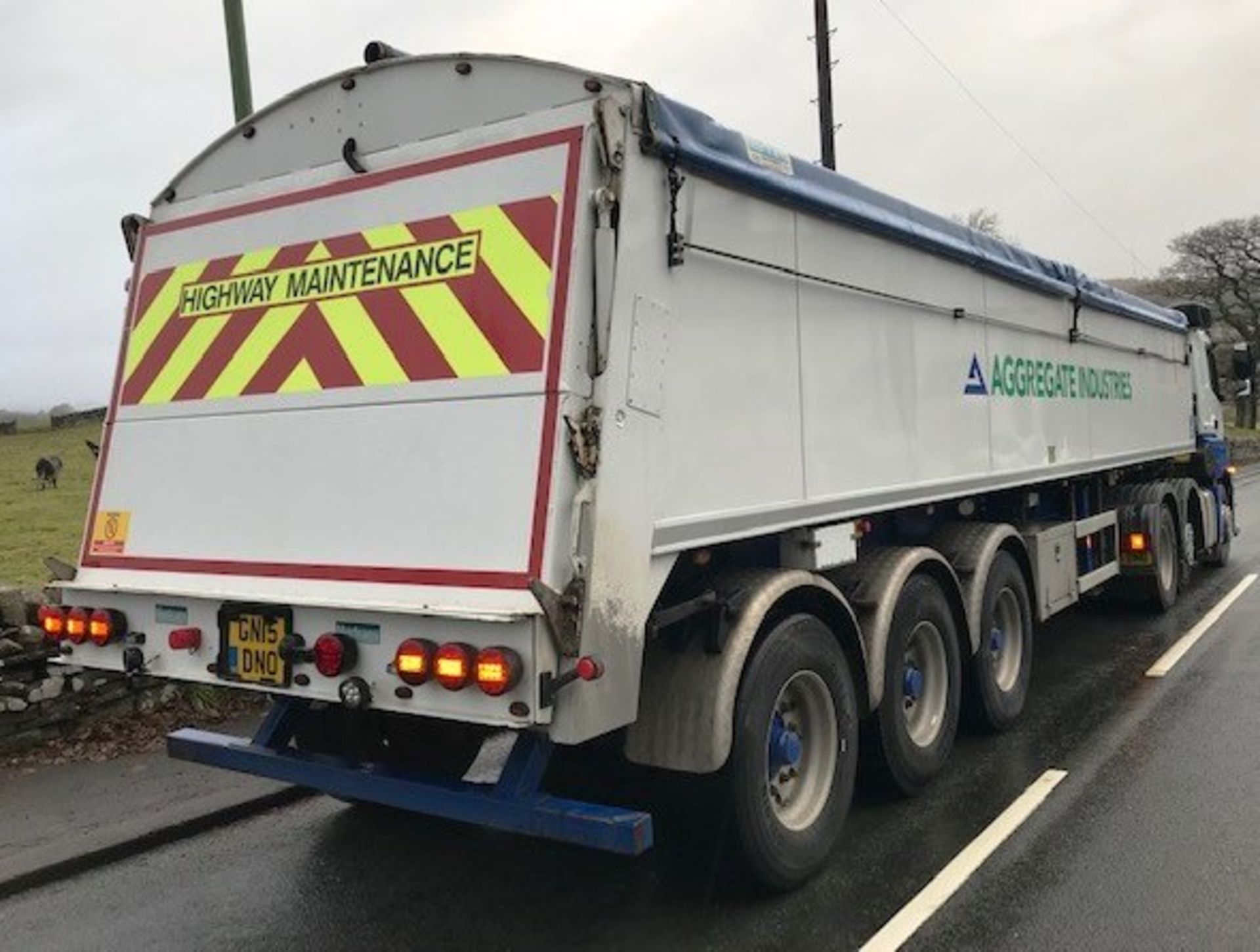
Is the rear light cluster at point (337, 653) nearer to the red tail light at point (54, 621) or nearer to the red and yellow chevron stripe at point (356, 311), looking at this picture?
the red and yellow chevron stripe at point (356, 311)

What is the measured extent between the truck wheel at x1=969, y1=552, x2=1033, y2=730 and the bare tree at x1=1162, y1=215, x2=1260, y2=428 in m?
55.6

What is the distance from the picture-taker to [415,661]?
126 inches

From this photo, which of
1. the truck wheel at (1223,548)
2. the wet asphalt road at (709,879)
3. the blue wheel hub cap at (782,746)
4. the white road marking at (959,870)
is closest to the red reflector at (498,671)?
the wet asphalt road at (709,879)

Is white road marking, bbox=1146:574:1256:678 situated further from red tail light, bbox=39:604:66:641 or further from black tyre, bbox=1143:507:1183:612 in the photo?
red tail light, bbox=39:604:66:641

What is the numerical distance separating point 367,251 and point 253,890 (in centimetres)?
253

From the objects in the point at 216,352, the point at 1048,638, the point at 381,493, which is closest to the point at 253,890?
the point at 381,493

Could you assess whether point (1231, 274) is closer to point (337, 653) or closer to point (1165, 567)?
point (1165, 567)

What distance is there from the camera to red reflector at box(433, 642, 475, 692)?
3.10m

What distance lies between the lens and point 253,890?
4.20 metres

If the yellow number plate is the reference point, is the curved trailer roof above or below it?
above

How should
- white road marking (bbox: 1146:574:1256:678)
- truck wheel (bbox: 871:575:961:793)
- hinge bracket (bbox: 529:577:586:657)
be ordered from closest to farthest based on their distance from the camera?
hinge bracket (bbox: 529:577:586:657), truck wheel (bbox: 871:575:961:793), white road marking (bbox: 1146:574:1256:678)

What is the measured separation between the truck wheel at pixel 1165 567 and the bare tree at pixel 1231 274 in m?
51.4

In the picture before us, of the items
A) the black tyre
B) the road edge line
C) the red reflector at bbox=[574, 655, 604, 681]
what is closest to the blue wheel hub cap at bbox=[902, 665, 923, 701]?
the red reflector at bbox=[574, 655, 604, 681]

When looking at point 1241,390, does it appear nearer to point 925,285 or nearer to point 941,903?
point 925,285
